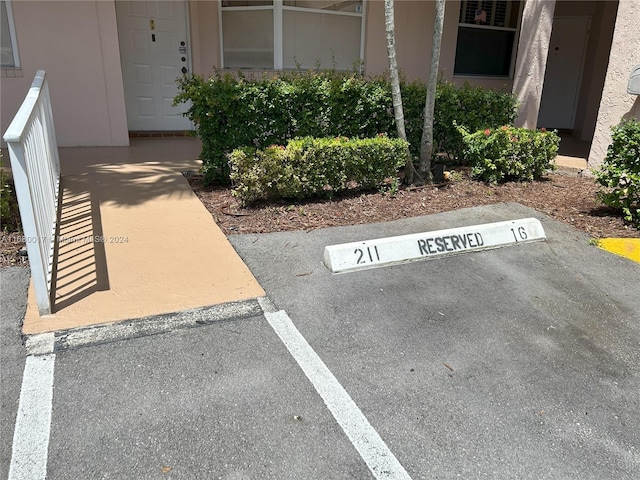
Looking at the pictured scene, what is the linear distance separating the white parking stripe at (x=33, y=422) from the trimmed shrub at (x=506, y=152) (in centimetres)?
574

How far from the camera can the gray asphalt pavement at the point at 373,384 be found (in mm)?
2340

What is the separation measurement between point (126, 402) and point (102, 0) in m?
7.43

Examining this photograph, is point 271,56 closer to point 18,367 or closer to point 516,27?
point 516,27

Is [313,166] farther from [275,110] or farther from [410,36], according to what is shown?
[410,36]

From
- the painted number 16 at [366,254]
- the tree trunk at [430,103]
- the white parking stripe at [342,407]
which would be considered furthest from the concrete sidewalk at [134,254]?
the tree trunk at [430,103]

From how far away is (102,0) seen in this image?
789 centimetres

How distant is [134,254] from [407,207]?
10.4 ft

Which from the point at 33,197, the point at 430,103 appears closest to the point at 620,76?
the point at 430,103

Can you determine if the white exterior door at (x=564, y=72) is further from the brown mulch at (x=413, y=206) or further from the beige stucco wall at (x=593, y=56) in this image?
the brown mulch at (x=413, y=206)

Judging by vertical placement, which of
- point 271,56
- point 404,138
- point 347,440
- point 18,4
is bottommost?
point 347,440

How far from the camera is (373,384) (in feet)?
9.41

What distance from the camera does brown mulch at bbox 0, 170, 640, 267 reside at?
536cm

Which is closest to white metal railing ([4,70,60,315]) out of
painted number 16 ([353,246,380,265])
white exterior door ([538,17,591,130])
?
painted number 16 ([353,246,380,265])

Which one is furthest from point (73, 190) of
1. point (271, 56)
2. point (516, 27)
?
point (516, 27)
